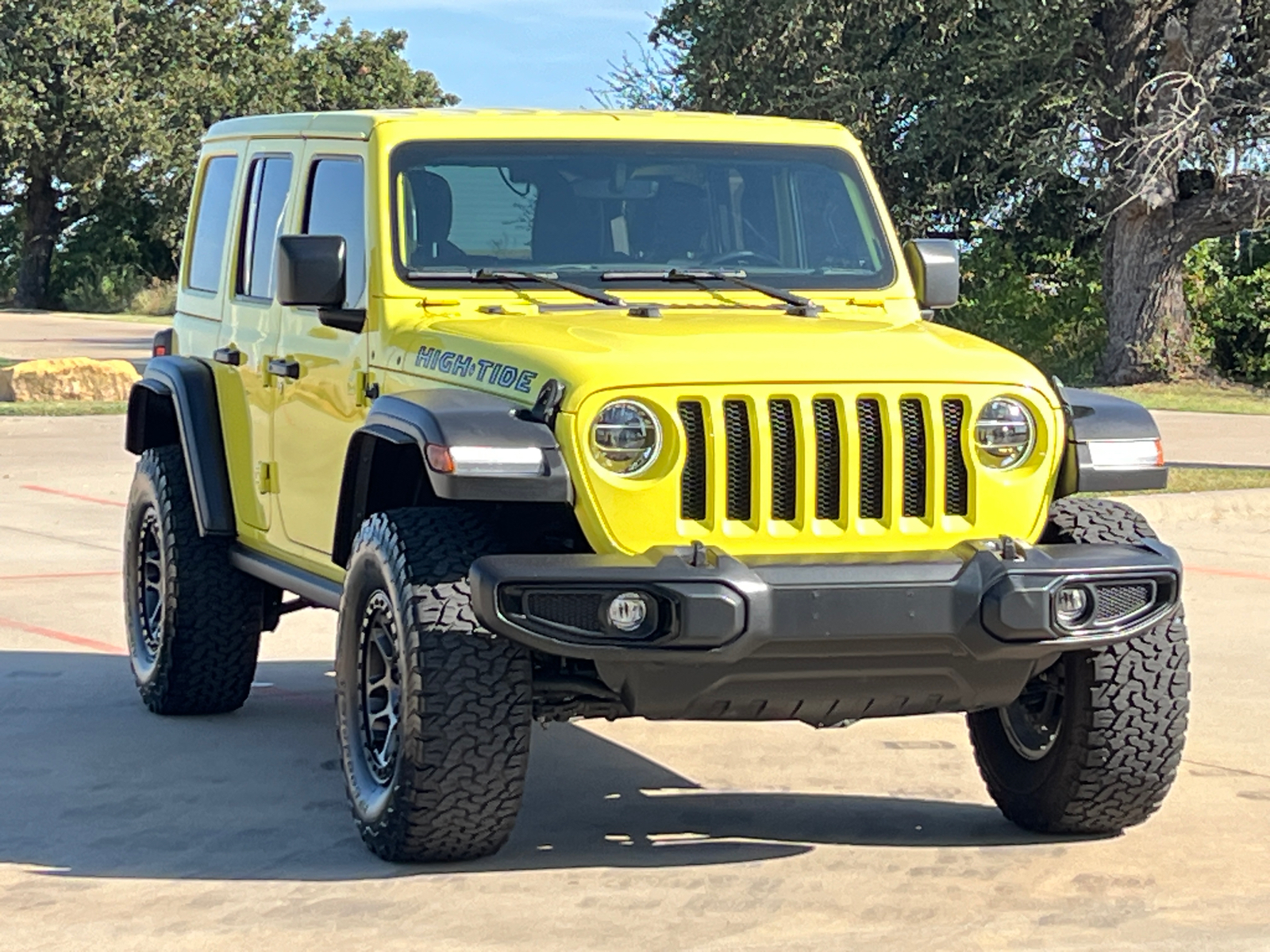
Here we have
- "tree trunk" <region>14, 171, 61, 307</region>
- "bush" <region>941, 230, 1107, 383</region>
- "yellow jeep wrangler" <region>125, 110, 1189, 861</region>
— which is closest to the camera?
"yellow jeep wrangler" <region>125, 110, 1189, 861</region>

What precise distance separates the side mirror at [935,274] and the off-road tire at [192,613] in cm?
255

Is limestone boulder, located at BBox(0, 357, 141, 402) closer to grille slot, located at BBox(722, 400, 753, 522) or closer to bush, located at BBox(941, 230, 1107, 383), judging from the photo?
bush, located at BBox(941, 230, 1107, 383)

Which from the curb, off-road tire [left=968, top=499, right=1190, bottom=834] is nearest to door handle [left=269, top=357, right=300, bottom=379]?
off-road tire [left=968, top=499, right=1190, bottom=834]

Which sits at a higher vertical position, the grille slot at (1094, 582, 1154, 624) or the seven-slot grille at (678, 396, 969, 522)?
the seven-slot grille at (678, 396, 969, 522)

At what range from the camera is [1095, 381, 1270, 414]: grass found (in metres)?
24.5

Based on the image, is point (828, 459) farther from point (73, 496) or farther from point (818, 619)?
point (73, 496)

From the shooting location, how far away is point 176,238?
55594 millimetres

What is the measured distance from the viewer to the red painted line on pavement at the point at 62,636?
9453mm

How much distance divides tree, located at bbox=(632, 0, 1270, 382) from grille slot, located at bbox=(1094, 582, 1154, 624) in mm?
20558

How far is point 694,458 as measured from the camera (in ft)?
18.0

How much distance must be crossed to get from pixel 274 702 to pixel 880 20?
20285 millimetres

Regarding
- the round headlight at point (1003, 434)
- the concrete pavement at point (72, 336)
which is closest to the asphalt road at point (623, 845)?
the round headlight at point (1003, 434)

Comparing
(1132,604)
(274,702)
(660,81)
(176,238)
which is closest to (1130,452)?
(1132,604)

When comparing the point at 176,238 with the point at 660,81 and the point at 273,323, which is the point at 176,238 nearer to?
the point at 660,81
